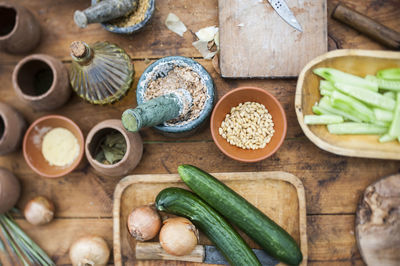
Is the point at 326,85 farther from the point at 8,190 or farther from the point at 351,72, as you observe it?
the point at 8,190

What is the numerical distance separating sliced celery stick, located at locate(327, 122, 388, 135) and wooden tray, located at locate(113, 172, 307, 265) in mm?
252

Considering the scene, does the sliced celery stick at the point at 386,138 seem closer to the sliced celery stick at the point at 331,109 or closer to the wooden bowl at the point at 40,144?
the sliced celery stick at the point at 331,109

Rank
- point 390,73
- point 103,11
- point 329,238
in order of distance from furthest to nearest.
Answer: point 329,238 < point 390,73 < point 103,11

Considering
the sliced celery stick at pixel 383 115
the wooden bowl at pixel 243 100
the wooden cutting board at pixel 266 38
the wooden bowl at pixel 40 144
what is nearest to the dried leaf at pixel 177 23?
the wooden cutting board at pixel 266 38

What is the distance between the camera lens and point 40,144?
144 cm

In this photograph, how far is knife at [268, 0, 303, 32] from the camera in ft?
4.54

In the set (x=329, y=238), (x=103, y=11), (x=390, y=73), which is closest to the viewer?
(x=103, y=11)

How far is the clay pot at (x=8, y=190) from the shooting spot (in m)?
1.38

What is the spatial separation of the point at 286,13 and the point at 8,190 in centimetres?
135

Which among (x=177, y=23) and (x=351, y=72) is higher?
(x=177, y=23)

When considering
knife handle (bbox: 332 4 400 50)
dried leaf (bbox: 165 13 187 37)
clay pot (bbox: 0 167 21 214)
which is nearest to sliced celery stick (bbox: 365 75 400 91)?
knife handle (bbox: 332 4 400 50)

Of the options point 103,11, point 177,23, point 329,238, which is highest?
point 103,11

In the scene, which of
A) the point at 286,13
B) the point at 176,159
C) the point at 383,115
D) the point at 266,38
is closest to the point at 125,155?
the point at 176,159

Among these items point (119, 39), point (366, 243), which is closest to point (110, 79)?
point (119, 39)
